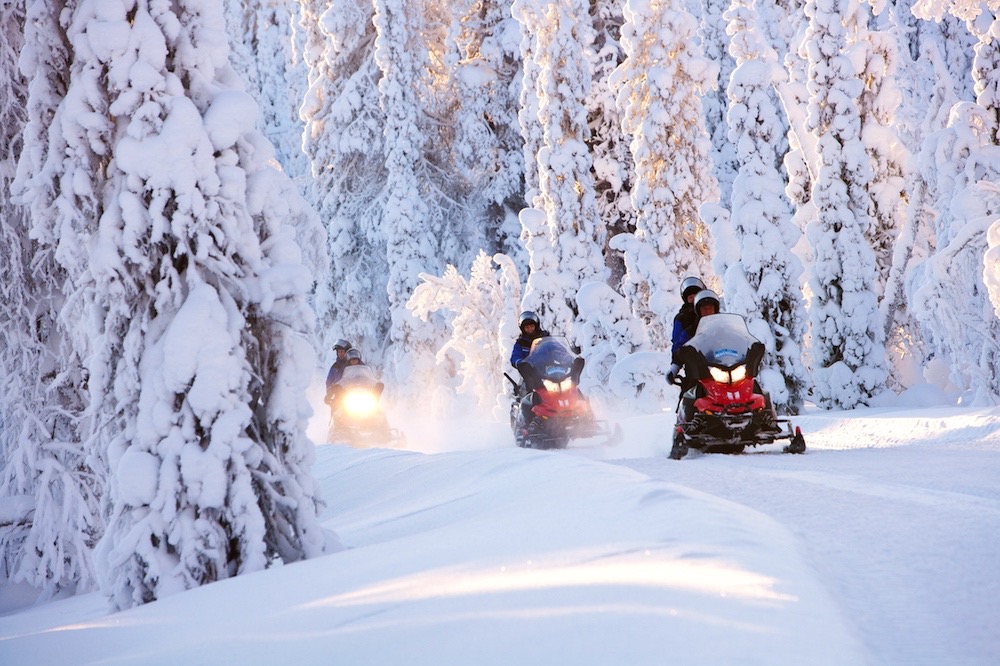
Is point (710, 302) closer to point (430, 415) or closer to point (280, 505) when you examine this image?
point (280, 505)

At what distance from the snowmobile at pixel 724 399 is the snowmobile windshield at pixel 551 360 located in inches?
154

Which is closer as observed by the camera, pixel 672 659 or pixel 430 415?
pixel 672 659

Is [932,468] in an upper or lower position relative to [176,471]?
lower

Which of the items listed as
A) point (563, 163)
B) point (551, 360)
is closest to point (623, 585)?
point (551, 360)

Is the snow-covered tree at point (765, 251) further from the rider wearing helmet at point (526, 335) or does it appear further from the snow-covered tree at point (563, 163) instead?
the snow-covered tree at point (563, 163)

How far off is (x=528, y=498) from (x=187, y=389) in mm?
2501

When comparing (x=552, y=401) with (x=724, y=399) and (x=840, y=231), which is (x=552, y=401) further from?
(x=840, y=231)

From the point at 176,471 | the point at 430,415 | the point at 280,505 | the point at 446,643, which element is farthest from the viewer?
the point at 430,415

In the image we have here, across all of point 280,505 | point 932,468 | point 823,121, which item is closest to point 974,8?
point 823,121

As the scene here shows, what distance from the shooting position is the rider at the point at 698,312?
40.2 feet

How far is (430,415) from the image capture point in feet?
110

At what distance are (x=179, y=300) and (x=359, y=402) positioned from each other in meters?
14.6

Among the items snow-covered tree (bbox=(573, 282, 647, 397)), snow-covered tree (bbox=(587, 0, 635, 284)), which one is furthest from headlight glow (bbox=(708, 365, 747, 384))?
snow-covered tree (bbox=(587, 0, 635, 284))

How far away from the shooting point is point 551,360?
15875 millimetres
